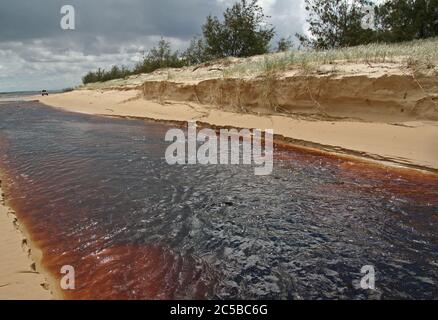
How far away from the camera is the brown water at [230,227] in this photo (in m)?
2.72

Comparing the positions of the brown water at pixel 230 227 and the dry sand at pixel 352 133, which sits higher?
the dry sand at pixel 352 133

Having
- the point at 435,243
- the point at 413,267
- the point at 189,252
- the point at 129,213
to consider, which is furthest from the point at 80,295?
the point at 435,243

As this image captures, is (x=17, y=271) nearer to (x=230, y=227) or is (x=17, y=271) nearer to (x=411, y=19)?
(x=230, y=227)

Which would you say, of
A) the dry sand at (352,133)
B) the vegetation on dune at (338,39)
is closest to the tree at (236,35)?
the vegetation on dune at (338,39)

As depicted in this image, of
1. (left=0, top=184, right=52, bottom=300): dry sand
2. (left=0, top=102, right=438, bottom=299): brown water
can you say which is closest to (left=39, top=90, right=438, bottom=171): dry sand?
(left=0, top=102, right=438, bottom=299): brown water

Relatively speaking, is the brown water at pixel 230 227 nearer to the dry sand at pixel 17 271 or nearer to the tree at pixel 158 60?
the dry sand at pixel 17 271

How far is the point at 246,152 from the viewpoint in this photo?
7.15 metres

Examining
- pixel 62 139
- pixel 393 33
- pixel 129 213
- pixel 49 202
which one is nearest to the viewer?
pixel 129 213

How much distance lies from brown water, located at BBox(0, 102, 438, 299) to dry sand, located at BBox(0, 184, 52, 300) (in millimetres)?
174

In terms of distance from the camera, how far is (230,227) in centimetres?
368

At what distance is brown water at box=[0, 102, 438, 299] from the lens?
2723 millimetres

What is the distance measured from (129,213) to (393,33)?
18.6 metres

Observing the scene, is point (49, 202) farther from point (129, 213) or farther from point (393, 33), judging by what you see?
point (393, 33)

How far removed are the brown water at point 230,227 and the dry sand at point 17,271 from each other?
17cm
